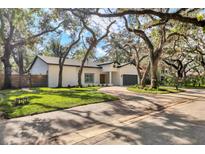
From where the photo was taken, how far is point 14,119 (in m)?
7.41

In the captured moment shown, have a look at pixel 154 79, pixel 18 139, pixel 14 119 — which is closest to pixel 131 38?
pixel 154 79

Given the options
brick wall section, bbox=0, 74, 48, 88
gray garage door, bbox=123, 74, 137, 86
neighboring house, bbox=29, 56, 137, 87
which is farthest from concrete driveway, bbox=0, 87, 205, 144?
gray garage door, bbox=123, 74, 137, 86

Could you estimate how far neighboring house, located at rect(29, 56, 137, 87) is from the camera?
84.9 ft

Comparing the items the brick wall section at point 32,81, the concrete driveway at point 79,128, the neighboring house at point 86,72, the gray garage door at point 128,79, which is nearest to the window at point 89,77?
the neighboring house at point 86,72

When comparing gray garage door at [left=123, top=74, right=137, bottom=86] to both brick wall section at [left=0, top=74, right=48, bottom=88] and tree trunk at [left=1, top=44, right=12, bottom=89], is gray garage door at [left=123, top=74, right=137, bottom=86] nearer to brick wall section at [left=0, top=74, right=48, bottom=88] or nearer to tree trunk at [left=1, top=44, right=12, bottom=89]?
brick wall section at [left=0, top=74, right=48, bottom=88]

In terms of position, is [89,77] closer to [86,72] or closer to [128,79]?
[86,72]

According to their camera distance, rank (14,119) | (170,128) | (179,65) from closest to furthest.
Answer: (170,128) → (14,119) → (179,65)

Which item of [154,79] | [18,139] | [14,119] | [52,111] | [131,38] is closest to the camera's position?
[18,139]

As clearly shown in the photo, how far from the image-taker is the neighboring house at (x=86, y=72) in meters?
25.9

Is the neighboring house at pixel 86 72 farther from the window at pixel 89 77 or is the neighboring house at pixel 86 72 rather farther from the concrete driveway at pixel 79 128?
the concrete driveway at pixel 79 128

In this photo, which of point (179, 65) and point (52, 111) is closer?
point (52, 111)
